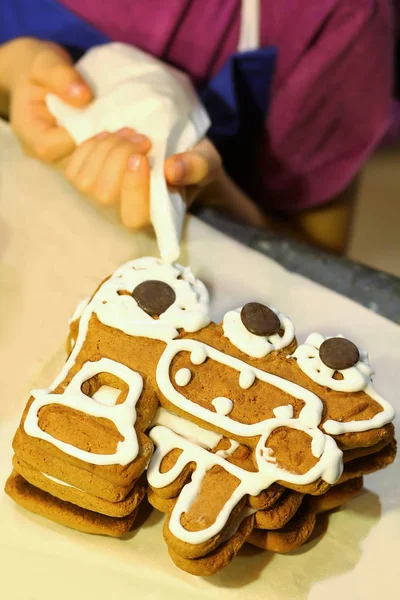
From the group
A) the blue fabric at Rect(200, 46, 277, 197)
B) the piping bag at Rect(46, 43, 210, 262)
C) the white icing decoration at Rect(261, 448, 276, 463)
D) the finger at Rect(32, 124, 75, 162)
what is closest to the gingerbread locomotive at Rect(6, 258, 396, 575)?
the white icing decoration at Rect(261, 448, 276, 463)

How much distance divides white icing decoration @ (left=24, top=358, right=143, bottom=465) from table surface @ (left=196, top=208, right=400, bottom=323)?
33 cm

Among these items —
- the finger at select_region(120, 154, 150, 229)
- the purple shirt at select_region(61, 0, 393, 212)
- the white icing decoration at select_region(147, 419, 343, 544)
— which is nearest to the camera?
the white icing decoration at select_region(147, 419, 343, 544)

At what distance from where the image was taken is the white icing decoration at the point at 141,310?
0.49 metres

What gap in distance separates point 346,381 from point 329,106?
1.88 ft

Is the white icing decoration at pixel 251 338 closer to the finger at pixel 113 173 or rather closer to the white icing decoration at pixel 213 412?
the white icing decoration at pixel 213 412

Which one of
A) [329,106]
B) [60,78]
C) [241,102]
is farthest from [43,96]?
[329,106]

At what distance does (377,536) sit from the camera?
1.66ft


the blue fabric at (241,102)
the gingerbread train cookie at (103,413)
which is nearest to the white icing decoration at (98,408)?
the gingerbread train cookie at (103,413)

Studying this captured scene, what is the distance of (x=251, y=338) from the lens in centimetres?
48

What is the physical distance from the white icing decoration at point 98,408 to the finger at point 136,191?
256 millimetres

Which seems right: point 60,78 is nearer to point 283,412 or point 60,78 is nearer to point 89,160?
point 89,160

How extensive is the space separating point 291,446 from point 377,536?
138 mm

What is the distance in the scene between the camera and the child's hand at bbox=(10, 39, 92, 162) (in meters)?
0.76

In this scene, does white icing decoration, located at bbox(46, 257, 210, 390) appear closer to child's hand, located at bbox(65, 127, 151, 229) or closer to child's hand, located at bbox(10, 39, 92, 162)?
child's hand, located at bbox(65, 127, 151, 229)
